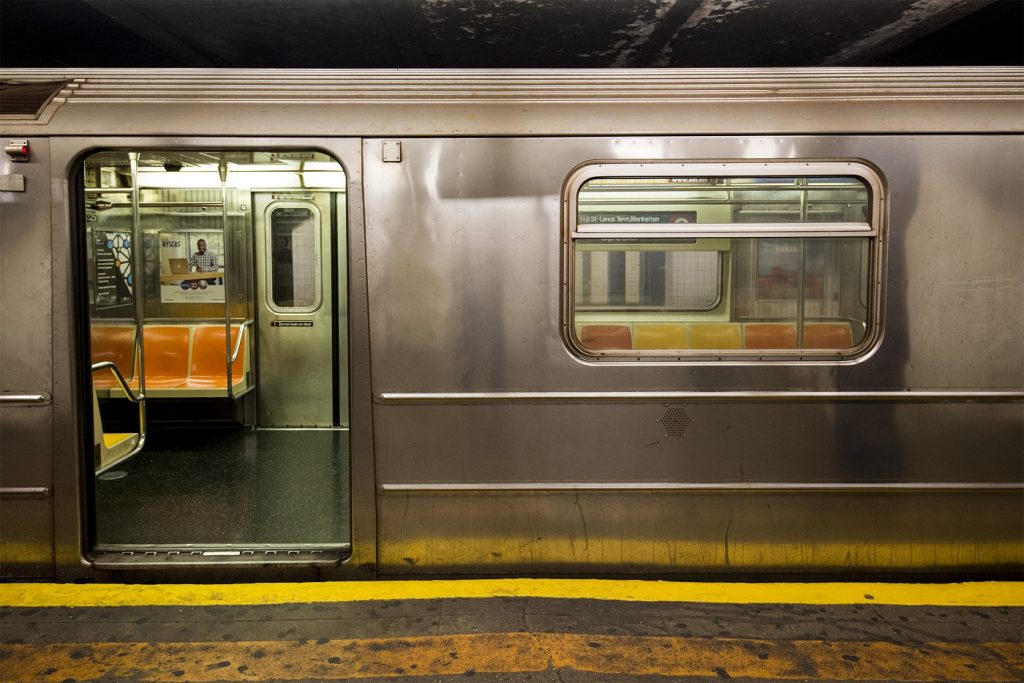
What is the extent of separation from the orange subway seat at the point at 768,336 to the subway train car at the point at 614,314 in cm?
1

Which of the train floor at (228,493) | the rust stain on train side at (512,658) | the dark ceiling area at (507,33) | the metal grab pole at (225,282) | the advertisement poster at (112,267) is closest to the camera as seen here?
the rust stain on train side at (512,658)

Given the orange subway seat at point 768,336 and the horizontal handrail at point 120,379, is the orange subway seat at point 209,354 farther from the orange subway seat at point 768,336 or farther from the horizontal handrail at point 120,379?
the orange subway seat at point 768,336

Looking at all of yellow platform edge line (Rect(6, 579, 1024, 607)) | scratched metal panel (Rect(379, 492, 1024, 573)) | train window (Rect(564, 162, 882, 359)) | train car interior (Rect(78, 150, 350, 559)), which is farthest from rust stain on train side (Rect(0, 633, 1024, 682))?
train car interior (Rect(78, 150, 350, 559))

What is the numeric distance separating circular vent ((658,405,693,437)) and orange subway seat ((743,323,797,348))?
1.46 ft

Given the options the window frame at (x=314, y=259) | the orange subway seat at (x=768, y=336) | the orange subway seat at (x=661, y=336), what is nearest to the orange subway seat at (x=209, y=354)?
the window frame at (x=314, y=259)

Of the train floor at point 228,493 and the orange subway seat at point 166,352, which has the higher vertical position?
the orange subway seat at point 166,352

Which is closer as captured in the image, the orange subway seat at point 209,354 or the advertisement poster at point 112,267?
the advertisement poster at point 112,267

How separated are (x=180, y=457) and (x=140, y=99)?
319cm

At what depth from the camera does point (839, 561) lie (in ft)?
12.2

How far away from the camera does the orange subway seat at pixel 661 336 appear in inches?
146

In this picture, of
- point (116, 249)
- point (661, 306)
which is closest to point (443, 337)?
point (661, 306)

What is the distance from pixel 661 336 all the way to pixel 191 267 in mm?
5098

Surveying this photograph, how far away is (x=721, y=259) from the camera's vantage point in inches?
143

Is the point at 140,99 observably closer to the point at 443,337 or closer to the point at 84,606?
the point at 443,337
